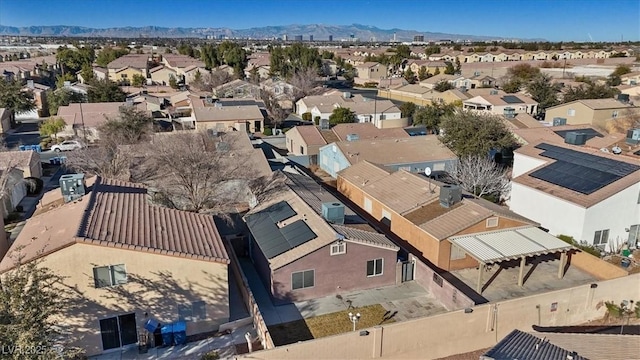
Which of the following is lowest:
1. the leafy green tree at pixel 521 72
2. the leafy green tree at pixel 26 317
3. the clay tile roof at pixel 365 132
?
the clay tile roof at pixel 365 132

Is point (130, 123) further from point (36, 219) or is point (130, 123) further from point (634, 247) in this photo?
point (634, 247)

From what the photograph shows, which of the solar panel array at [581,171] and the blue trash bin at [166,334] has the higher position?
the solar panel array at [581,171]

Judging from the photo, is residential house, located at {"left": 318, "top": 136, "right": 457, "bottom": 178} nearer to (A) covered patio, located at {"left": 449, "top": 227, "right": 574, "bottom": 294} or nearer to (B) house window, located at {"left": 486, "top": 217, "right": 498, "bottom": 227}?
(B) house window, located at {"left": 486, "top": 217, "right": 498, "bottom": 227}

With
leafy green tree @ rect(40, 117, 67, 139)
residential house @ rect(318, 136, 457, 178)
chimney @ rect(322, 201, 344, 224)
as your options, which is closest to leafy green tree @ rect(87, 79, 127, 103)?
leafy green tree @ rect(40, 117, 67, 139)

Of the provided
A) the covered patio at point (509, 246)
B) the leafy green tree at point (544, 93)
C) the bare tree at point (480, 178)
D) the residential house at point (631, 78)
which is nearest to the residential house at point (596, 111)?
the leafy green tree at point (544, 93)

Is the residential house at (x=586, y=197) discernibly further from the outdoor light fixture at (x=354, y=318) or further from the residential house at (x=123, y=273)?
the residential house at (x=123, y=273)

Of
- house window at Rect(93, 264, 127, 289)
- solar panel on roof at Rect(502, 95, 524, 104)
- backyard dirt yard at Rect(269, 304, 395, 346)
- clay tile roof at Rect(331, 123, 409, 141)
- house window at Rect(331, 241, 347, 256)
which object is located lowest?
backyard dirt yard at Rect(269, 304, 395, 346)

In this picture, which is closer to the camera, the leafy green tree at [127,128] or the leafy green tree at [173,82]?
the leafy green tree at [127,128]
